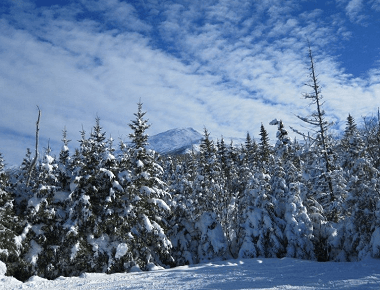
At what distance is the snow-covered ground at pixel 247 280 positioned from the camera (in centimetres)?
1070

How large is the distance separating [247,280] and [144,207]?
10.3m

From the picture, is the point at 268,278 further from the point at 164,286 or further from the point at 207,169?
the point at 207,169

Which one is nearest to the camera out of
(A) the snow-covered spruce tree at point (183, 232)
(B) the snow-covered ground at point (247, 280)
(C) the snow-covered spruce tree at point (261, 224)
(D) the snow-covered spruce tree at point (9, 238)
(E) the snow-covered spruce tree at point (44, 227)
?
(B) the snow-covered ground at point (247, 280)

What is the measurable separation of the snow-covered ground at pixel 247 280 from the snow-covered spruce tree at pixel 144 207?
3.93 metres

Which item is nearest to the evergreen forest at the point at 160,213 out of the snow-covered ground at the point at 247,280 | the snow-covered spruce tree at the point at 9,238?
the snow-covered spruce tree at the point at 9,238

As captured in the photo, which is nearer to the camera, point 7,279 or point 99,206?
point 7,279

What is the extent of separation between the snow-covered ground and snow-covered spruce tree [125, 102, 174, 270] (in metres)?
3.93

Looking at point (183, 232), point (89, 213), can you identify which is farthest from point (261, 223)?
point (89, 213)

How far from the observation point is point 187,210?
81.9ft

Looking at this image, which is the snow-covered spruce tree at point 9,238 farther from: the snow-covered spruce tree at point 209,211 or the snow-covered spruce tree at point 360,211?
the snow-covered spruce tree at point 360,211

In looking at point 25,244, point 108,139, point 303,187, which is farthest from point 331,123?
point 25,244


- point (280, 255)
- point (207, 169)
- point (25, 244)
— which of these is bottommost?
point (280, 255)

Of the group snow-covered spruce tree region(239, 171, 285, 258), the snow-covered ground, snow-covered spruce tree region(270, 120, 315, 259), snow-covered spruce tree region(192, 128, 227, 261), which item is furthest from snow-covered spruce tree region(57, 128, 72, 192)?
snow-covered spruce tree region(270, 120, 315, 259)

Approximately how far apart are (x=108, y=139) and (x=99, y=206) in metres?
4.86
